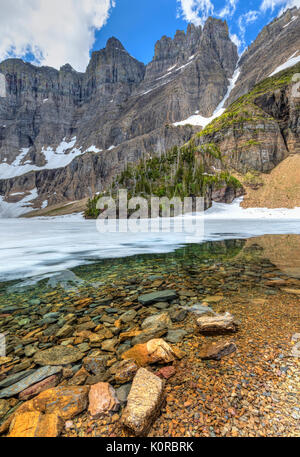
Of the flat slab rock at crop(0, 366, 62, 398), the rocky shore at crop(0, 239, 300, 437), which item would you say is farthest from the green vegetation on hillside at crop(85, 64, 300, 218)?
the flat slab rock at crop(0, 366, 62, 398)

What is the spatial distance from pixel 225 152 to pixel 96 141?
4913 inches

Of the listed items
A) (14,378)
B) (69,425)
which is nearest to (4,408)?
(14,378)

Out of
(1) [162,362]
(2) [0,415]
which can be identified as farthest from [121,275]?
(2) [0,415]

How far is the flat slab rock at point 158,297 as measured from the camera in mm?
4844

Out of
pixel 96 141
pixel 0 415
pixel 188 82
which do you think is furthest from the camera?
pixel 96 141

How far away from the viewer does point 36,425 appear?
188 cm

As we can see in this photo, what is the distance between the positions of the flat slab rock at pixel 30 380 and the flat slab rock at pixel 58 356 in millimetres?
137

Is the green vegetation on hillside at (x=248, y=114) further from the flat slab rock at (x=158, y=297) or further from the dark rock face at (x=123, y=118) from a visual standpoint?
the flat slab rock at (x=158, y=297)

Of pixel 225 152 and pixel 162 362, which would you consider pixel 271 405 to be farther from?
pixel 225 152

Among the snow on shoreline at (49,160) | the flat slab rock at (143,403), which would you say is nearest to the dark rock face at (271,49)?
the snow on shoreline at (49,160)

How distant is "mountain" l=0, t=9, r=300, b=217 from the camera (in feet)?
395

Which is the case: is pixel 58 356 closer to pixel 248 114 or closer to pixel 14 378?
pixel 14 378

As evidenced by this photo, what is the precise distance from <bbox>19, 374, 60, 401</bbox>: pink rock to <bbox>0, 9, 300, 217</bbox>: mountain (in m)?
108
